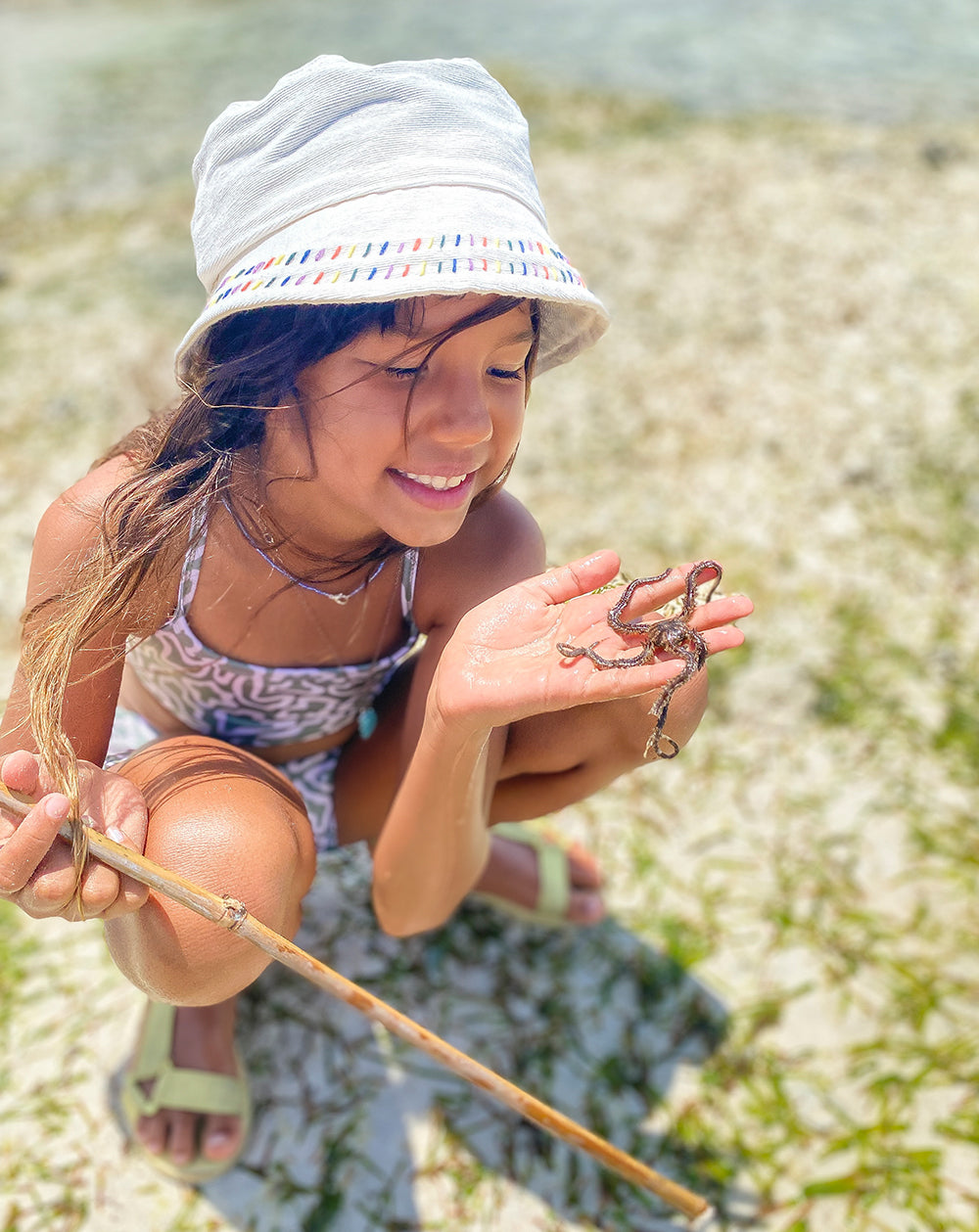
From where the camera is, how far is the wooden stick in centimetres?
127

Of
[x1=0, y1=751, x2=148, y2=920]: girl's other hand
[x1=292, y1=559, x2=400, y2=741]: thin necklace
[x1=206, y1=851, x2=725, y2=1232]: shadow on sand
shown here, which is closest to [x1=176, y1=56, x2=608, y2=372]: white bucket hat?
[x1=292, y1=559, x2=400, y2=741]: thin necklace

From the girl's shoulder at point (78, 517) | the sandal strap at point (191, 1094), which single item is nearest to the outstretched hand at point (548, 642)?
the girl's shoulder at point (78, 517)

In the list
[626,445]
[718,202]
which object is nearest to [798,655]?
[626,445]

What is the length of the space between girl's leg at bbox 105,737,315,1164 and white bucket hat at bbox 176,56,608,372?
656 millimetres

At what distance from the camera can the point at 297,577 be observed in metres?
1.65

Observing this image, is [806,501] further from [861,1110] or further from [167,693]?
[167,693]

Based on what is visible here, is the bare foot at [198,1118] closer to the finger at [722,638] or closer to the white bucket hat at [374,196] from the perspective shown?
the finger at [722,638]

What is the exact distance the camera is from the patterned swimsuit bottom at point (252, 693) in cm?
169

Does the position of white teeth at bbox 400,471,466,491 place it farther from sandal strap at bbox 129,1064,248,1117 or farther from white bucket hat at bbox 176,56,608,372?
sandal strap at bbox 129,1064,248,1117

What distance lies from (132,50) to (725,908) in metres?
7.67

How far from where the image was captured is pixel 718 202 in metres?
4.71

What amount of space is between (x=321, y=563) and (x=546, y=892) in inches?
37.9

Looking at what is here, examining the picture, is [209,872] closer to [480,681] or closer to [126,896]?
[126,896]

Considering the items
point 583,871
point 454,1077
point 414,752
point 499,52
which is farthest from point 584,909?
point 499,52
